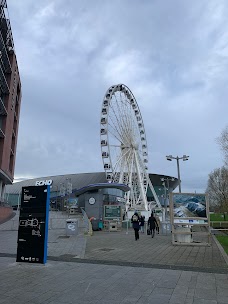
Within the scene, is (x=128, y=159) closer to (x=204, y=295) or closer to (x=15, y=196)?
(x=204, y=295)

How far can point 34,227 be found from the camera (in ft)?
33.0

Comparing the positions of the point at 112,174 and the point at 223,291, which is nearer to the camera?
the point at 223,291

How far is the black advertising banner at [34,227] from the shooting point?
993 cm

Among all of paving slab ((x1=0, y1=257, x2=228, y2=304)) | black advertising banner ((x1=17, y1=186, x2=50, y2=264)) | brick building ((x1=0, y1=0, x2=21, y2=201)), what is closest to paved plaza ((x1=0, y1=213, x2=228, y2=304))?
paving slab ((x1=0, y1=257, x2=228, y2=304))

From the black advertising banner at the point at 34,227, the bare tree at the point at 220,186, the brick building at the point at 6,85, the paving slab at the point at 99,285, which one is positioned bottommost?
the paving slab at the point at 99,285

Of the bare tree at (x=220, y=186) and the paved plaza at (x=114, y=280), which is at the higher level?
the bare tree at (x=220, y=186)

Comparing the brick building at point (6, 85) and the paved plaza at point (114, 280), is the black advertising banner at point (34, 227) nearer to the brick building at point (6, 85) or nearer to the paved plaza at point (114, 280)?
the paved plaza at point (114, 280)

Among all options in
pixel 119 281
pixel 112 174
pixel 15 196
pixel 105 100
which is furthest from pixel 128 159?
pixel 15 196

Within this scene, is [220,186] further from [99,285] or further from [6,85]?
[99,285]

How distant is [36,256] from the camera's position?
996 cm

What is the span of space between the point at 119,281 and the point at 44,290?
1970 millimetres

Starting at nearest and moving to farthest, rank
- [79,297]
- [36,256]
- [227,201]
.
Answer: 1. [79,297]
2. [36,256]
3. [227,201]

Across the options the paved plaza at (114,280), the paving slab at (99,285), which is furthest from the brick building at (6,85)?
the paving slab at (99,285)

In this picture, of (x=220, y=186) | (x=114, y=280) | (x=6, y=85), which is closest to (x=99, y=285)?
(x=114, y=280)
